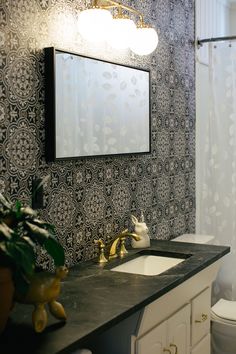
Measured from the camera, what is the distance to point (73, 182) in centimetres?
246

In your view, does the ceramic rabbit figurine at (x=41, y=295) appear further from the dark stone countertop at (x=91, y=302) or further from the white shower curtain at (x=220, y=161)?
the white shower curtain at (x=220, y=161)

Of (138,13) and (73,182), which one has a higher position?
(138,13)

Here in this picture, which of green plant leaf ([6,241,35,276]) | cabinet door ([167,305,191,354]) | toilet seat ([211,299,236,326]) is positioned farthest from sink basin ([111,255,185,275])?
green plant leaf ([6,241,35,276])

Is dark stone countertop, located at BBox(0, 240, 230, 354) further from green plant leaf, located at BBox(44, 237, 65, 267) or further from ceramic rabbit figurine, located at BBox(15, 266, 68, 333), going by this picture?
green plant leaf, located at BBox(44, 237, 65, 267)

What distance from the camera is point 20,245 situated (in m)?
1.51

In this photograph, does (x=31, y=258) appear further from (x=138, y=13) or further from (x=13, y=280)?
(x=138, y=13)

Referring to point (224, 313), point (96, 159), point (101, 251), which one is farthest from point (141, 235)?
point (224, 313)

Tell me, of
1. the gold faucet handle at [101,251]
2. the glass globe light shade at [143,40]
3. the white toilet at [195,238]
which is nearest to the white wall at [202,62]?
the white toilet at [195,238]

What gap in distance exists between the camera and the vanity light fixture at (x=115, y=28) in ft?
7.85

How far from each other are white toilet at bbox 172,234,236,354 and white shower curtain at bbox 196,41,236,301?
0.27 m

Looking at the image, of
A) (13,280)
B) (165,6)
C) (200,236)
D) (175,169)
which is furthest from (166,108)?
(13,280)

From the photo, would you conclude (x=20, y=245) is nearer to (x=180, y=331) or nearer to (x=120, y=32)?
(x=180, y=331)

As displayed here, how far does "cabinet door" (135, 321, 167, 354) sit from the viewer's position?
6.66 feet

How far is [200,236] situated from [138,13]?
5.17 feet
